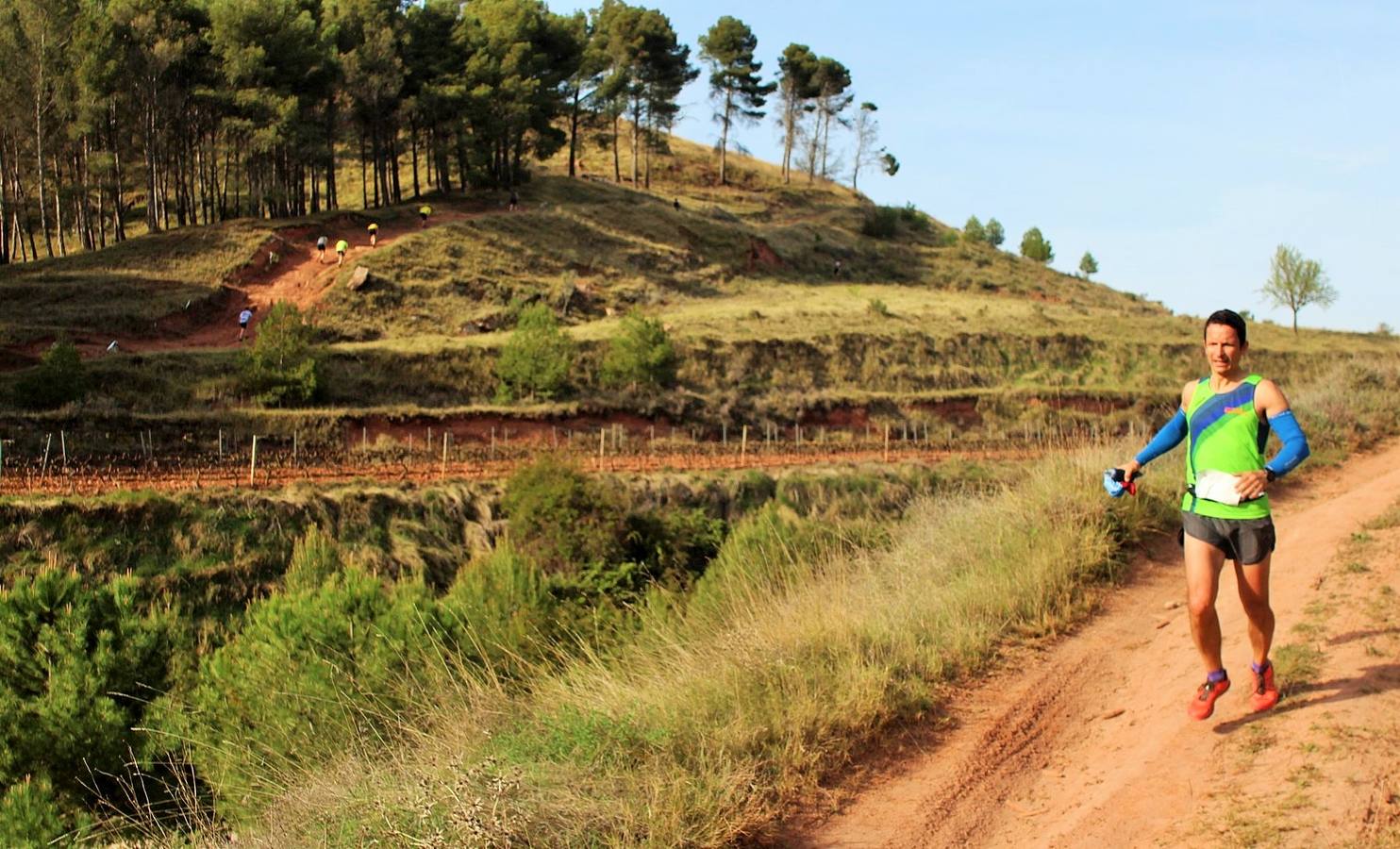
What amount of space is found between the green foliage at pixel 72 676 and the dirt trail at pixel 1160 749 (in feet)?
31.4

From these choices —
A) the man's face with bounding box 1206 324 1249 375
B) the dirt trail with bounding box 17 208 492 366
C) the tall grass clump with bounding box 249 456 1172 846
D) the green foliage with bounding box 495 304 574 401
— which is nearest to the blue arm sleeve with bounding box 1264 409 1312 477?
the man's face with bounding box 1206 324 1249 375

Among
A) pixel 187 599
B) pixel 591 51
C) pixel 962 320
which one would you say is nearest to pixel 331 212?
pixel 591 51

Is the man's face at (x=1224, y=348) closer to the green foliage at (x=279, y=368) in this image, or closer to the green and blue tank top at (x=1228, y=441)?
the green and blue tank top at (x=1228, y=441)

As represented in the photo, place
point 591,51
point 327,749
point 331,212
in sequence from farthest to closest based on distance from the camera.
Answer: point 591,51 → point 331,212 → point 327,749

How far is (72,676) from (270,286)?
31757 millimetres

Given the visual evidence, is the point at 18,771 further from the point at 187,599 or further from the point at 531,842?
the point at 531,842

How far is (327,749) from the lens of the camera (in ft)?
24.3

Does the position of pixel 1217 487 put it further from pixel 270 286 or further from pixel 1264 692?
pixel 270 286

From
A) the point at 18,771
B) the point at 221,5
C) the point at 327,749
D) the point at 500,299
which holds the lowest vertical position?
the point at 18,771

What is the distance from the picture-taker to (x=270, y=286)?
43.6 m

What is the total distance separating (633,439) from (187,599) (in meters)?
15.7

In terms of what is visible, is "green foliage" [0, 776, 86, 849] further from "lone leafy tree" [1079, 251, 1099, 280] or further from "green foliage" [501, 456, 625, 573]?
"lone leafy tree" [1079, 251, 1099, 280]

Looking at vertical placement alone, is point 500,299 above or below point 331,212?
below

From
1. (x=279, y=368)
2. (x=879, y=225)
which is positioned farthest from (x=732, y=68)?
(x=279, y=368)
